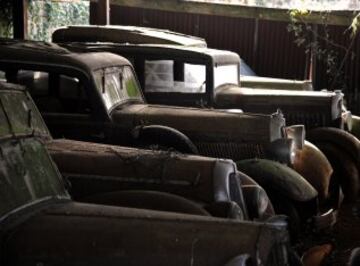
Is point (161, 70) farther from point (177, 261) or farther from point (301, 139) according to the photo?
point (177, 261)

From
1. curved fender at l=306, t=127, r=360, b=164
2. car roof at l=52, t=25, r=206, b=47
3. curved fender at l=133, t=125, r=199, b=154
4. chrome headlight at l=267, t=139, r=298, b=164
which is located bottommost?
curved fender at l=306, t=127, r=360, b=164

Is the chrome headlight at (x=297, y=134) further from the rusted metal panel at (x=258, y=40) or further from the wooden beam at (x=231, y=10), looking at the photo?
the wooden beam at (x=231, y=10)

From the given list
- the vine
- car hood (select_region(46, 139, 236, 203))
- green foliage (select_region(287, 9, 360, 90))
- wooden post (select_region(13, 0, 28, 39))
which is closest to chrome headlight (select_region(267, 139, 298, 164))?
car hood (select_region(46, 139, 236, 203))

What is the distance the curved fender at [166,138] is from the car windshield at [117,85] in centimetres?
47

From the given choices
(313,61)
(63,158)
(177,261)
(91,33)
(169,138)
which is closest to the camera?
(177,261)

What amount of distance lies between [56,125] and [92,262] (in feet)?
11.2

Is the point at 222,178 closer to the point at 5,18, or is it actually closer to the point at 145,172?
the point at 145,172

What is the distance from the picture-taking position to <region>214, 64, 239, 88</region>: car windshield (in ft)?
26.9

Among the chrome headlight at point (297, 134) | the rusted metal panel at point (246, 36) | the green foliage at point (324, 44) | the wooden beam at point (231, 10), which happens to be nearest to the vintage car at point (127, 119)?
the chrome headlight at point (297, 134)

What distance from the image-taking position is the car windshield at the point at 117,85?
249 inches

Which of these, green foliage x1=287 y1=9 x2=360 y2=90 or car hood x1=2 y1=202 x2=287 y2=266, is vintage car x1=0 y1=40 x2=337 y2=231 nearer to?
car hood x1=2 y1=202 x2=287 y2=266

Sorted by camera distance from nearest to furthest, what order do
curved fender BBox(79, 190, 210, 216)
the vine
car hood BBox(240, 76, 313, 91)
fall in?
curved fender BBox(79, 190, 210, 216) → car hood BBox(240, 76, 313, 91) → the vine

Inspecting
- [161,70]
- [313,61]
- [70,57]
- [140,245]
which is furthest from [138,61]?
[313,61]

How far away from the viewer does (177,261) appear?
9.58 feet
